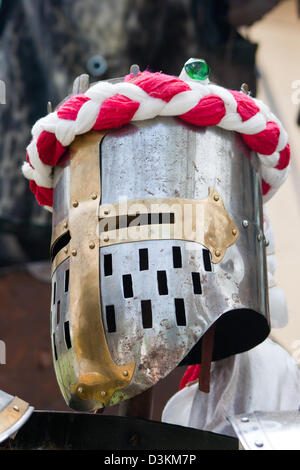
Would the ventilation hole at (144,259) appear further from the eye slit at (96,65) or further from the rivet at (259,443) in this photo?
the eye slit at (96,65)

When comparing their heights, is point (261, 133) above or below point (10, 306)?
above

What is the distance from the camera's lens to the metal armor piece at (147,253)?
67.1 inches

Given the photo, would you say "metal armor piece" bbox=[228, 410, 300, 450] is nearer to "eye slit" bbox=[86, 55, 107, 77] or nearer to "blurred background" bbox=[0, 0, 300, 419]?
"blurred background" bbox=[0, 0, 300, 419]

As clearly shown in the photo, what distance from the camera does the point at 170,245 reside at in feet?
5.74

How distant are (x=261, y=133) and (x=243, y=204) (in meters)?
0.17

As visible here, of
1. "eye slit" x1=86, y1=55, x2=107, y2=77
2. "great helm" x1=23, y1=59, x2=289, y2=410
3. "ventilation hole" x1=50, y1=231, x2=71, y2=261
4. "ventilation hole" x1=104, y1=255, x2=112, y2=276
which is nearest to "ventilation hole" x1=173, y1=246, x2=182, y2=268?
"great helm" x1=23, y1=59, x2=289, y2=410


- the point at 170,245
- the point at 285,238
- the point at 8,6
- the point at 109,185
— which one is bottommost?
the point at 285,238

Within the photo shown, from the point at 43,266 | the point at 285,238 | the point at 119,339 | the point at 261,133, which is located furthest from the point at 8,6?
the point at 119,339

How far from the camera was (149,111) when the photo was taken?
1842 millimetres

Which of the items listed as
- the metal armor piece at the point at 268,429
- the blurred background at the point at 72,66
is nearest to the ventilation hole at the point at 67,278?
the metal armor piece at the point at 268,429

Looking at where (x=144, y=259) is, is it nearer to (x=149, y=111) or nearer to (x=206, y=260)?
(x=206, y=260)

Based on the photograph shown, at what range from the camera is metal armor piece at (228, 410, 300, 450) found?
1.64 meters

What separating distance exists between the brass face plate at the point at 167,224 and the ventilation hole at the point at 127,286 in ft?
0.24

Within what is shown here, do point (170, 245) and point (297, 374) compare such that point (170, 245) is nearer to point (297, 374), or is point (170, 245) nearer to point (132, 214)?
point (132, 214)
